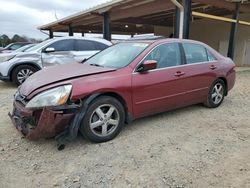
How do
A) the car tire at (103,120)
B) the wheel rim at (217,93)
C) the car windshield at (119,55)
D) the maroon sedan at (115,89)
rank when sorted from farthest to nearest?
the wheel rim at (217,93) < the car windshield at (119,55) < the car tire at (103,120) < the maroon sedan at (115,89)

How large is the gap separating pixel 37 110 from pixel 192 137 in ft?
7.61

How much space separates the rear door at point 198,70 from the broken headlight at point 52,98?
91.8 inches

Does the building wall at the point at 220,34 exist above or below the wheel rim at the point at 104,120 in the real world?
above

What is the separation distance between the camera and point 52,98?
10.9 ft

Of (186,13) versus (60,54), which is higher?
(186,13)

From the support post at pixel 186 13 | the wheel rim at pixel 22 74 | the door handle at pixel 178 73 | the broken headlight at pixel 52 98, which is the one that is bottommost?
the wheel rim at pixel 22 74

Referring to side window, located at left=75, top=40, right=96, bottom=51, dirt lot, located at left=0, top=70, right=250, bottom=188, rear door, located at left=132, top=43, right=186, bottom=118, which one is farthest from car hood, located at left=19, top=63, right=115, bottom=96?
side window, located at left=75, top=40, right=96, bottom=51

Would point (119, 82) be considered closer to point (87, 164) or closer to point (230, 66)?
point (87, 164)

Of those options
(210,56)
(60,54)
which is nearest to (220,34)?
(60,54)

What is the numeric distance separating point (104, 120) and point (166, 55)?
5.70 ft

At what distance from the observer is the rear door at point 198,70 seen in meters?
4.79

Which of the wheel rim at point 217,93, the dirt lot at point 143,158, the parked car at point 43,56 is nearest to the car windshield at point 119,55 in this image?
the dirt lot at point 143,158

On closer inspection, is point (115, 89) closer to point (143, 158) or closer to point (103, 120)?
point (103, 120)

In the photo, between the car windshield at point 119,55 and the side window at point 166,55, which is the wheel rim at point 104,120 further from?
the side window at point 166,55
